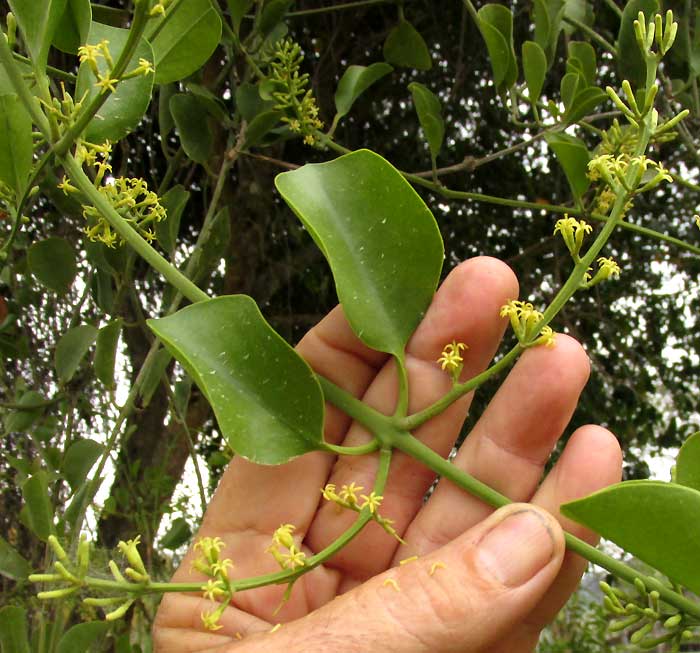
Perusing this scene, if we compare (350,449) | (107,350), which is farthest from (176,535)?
(350,449)

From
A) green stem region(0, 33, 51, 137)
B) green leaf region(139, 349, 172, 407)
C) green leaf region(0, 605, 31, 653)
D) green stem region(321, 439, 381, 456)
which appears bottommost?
green leaf region(0, 605, 31, 653)

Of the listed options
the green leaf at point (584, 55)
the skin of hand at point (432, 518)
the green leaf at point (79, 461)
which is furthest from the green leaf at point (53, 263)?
the green leaf at point (584, 55)

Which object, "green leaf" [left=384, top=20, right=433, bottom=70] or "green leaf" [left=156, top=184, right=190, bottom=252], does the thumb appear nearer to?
"green leaf" [left=156, top=184, right=190, bottom=252]

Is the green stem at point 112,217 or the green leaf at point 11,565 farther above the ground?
the green stem at point 112,217

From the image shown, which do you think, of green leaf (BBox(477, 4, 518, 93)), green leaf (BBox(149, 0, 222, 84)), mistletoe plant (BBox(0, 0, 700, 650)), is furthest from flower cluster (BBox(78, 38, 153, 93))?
green leaf (BBox(477, 4, 518, 93))

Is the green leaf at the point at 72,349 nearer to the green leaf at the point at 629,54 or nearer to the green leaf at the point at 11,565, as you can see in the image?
the green leaf at the point at 11,565

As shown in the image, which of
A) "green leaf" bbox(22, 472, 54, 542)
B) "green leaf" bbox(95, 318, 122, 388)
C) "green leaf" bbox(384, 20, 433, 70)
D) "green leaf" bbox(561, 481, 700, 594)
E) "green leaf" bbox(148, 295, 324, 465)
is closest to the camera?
"green leaf" bbox(561, 481, 700, 594)
